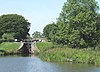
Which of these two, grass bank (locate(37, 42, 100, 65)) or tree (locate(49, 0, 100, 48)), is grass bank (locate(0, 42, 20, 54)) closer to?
tree (locate(49, 0, 100, 48))

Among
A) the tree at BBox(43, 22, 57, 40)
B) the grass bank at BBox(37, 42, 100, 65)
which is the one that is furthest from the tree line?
the grass bank at BBox(37, 42, 100, 65)

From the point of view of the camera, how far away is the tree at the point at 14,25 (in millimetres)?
128125

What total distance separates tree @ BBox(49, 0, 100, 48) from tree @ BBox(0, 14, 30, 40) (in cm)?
5366

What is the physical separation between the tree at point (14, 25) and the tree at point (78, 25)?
53665mm

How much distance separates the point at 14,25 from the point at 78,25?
→ 60040 mm

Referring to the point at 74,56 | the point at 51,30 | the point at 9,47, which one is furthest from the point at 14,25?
the point at 74,56

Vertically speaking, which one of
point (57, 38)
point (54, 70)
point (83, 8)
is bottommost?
point (54, 70)

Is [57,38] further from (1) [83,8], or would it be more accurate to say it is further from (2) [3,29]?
(2) [3,29]

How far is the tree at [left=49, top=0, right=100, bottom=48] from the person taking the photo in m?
71.7

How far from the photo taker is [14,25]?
426 ft

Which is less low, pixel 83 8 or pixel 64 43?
pixel 83 8

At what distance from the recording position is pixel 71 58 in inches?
2229

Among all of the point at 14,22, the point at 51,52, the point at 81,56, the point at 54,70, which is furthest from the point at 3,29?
the point at 54,70

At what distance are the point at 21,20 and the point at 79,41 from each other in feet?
212
